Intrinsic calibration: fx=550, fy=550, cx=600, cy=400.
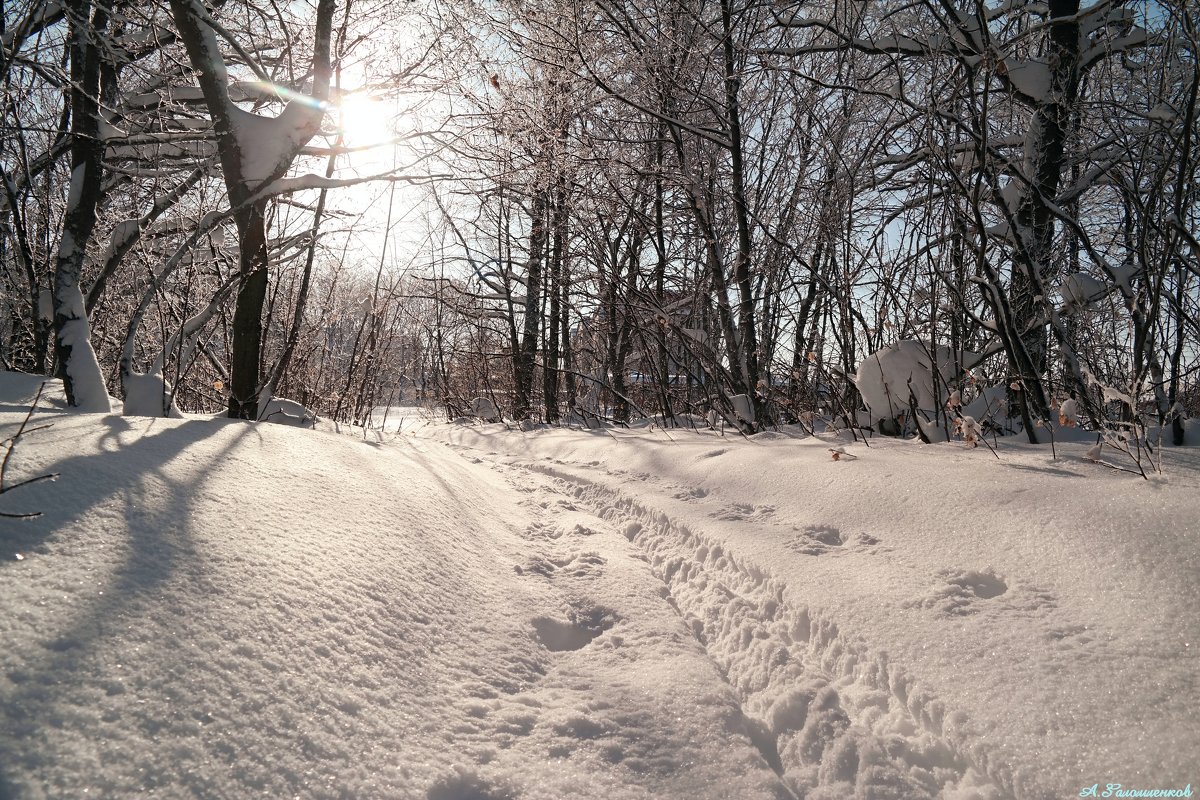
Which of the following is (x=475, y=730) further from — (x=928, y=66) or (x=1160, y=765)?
(x=928, y=66)

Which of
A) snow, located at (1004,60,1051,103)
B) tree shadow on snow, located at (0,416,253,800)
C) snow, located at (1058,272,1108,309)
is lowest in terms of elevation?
tree shadow on snow, located at (0,416,253,800)

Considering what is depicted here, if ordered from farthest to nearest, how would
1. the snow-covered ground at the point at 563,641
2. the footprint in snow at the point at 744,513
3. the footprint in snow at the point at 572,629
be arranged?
the footprint in snow at the point at 744,513 < the footprint in snow at the point at 572,629 < the snow-covered ground at the point at 563,641

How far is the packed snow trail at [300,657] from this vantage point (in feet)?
2.43

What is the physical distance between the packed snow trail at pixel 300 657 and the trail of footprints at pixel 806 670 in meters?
0.06

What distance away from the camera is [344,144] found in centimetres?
412

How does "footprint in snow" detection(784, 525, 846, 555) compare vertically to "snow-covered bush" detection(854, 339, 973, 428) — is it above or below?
below

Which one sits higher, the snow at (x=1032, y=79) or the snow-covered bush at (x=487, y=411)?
the snow at (x=1032, y=79)

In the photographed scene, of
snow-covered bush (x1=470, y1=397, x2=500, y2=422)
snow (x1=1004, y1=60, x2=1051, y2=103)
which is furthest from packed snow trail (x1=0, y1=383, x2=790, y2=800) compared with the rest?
snow-covered bush (x1=470, y1=397, x2=500, y2=422)

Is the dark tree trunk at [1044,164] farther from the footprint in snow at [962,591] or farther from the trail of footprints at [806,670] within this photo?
the trail of footprints at [806,670]

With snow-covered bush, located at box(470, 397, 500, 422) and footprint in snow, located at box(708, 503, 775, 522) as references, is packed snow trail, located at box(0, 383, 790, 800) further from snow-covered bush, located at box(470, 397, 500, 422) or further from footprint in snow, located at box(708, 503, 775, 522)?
snow-covered bush, located at box(470, 397, 500, 422)

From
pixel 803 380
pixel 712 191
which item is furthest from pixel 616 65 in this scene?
pixel 803 380

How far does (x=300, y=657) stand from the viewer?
3.23 feet

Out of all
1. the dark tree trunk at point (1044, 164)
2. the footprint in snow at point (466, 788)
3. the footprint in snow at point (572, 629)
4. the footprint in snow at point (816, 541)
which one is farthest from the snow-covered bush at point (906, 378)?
the footprint in snow at point (466, 788)

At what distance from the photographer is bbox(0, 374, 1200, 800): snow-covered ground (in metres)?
0.81
